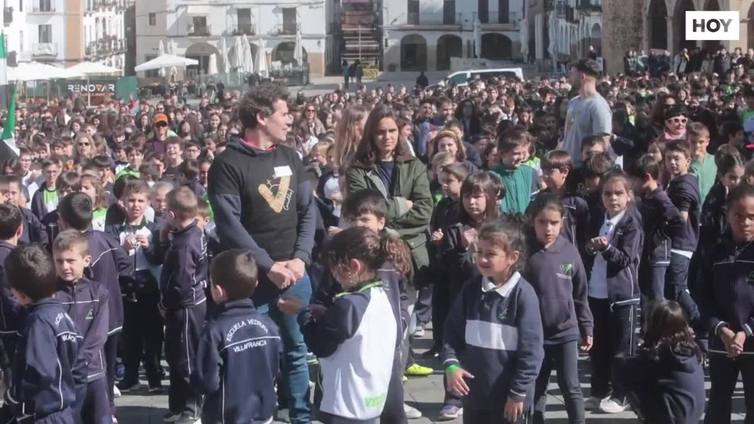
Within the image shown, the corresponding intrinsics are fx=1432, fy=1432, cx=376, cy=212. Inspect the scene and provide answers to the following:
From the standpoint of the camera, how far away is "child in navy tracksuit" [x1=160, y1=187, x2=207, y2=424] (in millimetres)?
9258

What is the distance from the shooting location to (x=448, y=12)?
85812 mm

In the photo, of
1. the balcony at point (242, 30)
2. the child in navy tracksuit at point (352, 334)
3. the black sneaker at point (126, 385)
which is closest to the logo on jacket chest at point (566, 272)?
the child in navy tracksuit at point (352, 334)

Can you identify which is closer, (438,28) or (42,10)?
(42,10)

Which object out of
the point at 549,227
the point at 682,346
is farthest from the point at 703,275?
the point at 549,227

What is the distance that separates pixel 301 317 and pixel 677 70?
2805 centimetres

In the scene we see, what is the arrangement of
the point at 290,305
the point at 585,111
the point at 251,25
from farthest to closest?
1. the point at 251,25
2. the point at 585,111
3. the point at 290,305

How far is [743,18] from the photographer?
37.3 meters

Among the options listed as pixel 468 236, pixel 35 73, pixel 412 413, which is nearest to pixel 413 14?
pixel 35 73

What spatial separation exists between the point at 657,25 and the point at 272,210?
132 feet

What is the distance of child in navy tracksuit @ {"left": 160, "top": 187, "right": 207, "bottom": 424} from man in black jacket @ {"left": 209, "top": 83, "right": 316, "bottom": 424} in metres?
1.36

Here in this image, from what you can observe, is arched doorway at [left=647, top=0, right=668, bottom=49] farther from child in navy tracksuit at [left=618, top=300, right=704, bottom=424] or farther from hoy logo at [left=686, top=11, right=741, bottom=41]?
child in navy tracksuit at [left=618, top=300, right=704, bottom=424]

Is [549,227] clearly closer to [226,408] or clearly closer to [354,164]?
[354,164]

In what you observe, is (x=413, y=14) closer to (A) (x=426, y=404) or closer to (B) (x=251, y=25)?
(B) (x=251, y=25)

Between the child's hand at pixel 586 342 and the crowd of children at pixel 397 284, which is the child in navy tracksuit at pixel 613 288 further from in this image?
the child's hand at pixel 586 342
